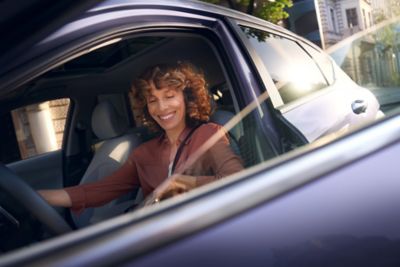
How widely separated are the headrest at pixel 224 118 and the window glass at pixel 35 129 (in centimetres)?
61

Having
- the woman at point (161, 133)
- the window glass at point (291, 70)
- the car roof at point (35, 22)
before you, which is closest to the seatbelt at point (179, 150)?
the woman at point (161, 133)

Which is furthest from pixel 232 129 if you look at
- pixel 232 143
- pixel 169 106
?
pixel 169 106

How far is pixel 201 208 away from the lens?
107cm

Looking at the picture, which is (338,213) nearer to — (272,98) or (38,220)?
(272,98)

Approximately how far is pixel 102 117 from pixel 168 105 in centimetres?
48

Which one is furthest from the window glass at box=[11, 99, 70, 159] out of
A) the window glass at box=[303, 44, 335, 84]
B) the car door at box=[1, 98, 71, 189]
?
the window glass at box=[303, 44, 335, 84]

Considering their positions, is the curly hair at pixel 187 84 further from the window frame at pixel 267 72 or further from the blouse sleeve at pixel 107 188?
the blouse sleeve at pixel 107 188

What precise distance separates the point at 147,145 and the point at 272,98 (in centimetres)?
56

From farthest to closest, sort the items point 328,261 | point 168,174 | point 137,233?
point 168,174, point 328,261, point 137,233

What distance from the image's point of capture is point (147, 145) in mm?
2012

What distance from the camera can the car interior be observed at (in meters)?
1.57

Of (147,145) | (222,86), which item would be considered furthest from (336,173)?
(147,145)

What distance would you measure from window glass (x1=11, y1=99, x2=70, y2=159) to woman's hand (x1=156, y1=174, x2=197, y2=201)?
1.58ft

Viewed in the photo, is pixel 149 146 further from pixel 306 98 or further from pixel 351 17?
pixel 351 17
